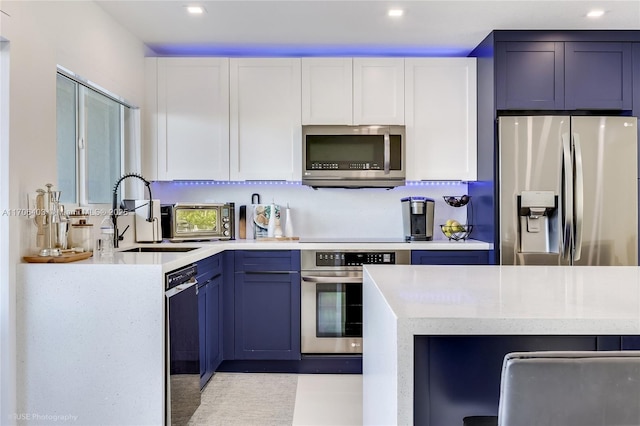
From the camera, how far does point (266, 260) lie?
10.2 ft

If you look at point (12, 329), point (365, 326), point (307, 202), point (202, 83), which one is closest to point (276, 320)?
point (307, 202)

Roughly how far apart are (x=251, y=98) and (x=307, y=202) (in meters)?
1.00

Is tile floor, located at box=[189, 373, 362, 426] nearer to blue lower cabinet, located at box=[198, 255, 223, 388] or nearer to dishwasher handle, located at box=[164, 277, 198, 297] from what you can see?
blue lower cabinet, located at box=[198, 255, 223, 388]

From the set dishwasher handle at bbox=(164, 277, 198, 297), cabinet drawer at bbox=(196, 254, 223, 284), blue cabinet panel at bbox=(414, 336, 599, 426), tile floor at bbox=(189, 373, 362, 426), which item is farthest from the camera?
cabinet drawer at bbox=(196, 254, 223, 284)

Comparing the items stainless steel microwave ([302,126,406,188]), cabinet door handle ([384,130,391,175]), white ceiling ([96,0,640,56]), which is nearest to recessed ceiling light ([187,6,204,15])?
white ceiling ([96,0,640,56])

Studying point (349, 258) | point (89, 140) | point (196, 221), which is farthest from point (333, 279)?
point (89, 140)

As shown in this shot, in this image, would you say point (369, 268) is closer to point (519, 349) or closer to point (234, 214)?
point (519, 349)

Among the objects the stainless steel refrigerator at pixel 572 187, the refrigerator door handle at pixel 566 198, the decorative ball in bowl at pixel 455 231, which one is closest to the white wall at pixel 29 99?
the decorative ball in bowl at pixel 455 231

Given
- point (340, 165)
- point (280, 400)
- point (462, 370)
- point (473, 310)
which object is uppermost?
point (340, 165)

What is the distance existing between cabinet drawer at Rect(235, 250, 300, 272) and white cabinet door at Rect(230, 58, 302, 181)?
2.11 feet

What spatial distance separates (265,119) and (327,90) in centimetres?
55

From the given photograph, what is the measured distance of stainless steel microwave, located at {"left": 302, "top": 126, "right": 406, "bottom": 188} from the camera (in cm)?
331

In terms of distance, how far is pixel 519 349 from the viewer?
1162mm

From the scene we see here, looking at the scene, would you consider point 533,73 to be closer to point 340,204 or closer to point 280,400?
point 340,204
